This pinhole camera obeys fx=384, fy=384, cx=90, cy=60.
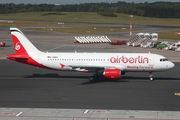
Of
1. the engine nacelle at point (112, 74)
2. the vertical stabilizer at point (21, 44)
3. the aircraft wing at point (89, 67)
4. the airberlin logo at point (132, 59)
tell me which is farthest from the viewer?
the vertical stabilizer at point (21, 44)

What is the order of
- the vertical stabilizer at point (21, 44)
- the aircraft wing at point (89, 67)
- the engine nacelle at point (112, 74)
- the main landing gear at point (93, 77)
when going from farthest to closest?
the vertical stabilizer at point (21, 44) < the main landing gear at point (93, 77) < the aircraft wing at point (89, 67) < the engine nacelle at point (112, 74)

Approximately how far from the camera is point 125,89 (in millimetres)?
45750

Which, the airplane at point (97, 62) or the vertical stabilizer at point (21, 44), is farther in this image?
the vertical stabilizer at point (21, 44)

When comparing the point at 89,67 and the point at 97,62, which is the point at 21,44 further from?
the point at 97,62

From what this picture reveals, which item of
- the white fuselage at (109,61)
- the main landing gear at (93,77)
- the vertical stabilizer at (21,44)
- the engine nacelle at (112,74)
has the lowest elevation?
the main landing gear at (93,77)

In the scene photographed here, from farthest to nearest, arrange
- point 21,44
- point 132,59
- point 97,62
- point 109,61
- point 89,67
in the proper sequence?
point 21,44 → point 97,62 → point 109,61 → point 132,59 → point 89,67

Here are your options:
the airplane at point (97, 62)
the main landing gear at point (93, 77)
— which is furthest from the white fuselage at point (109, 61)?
the main landing gear at point (93, 77)

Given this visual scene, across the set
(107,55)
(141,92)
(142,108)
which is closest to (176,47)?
(107,55)

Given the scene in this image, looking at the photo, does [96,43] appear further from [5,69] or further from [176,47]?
[5,69]

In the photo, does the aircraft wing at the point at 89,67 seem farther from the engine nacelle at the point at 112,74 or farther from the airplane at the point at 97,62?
the engine nacelle at the point at 112,74

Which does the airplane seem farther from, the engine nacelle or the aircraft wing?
the engine nacelle

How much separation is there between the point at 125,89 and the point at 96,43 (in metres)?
62.0

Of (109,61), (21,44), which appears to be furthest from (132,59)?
(21,44)

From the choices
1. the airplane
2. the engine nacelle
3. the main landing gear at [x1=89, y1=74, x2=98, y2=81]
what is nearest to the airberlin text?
the airplane
